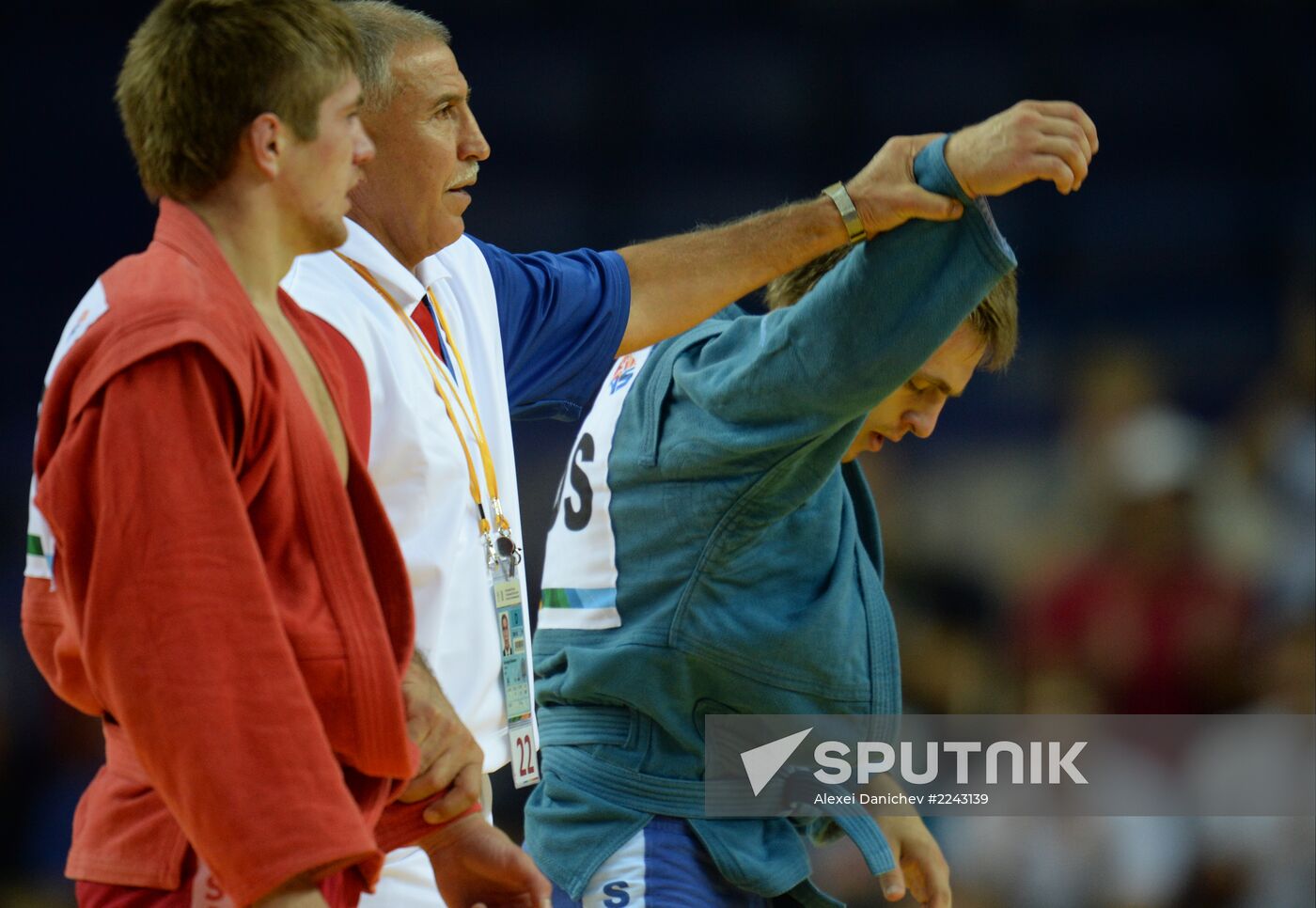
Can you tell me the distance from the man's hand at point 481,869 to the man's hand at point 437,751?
0.02 metres

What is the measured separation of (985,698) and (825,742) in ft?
7.19

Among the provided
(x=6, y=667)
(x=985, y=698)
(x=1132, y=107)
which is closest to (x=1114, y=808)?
(x=985, y=698)

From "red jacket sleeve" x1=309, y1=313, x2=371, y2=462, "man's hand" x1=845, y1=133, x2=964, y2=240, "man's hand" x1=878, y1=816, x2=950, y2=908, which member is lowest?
"man's hand" x1=878, y1=816, x2=950, y2=908

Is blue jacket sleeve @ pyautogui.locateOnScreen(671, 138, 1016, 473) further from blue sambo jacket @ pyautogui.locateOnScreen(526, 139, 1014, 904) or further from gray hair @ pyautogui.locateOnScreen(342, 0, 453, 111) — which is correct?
gray hair @ pyautogui.locateOnScreen(342, 0, 453, 111)

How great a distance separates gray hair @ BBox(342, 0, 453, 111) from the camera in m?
1.96

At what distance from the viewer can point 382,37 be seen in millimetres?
1976

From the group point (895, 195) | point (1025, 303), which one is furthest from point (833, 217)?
point (1025, 303)

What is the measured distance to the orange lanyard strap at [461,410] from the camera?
179 cm

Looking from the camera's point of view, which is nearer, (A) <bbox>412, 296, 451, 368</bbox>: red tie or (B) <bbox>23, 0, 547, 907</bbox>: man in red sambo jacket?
(B) <bbox>23, 0, 547, 907</bbox>: man in red sambo jacket

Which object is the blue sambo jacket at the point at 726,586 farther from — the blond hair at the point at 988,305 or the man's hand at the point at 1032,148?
the blond hair at the point at 988,305

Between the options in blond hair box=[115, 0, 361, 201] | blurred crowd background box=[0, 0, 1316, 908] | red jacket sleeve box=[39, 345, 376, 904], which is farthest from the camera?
blurred crowd background box=[0, 0, 1316, 908]

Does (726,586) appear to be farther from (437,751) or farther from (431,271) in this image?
(437,751)

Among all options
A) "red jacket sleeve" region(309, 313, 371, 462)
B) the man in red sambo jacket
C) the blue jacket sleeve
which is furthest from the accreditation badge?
the blue jacket sleeve

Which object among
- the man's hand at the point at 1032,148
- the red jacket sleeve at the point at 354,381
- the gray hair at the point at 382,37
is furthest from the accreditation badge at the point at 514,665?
the man's hand at the point at 1032,148
